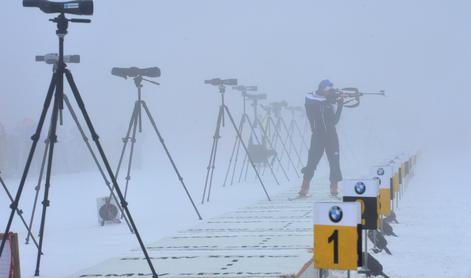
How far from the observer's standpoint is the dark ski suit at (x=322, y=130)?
10438 millimetres

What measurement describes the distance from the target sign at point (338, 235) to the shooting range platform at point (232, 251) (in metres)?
0.39

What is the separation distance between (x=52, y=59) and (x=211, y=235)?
2243mm

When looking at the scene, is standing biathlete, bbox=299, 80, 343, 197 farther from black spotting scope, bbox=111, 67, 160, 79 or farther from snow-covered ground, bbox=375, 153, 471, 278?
black spotting scope, bbox=111, 67, 160, 79

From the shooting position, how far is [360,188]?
518cm

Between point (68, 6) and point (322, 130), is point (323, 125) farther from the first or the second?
point (68, 6)

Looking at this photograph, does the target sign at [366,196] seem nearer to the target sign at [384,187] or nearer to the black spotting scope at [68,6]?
the target sign at [384,187]

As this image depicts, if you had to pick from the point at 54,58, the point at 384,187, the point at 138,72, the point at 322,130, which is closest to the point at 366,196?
the point at 384,187

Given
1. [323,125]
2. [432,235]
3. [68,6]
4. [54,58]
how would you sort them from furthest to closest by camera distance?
[323,125] < [432,235] < [54,58] < [68,6]

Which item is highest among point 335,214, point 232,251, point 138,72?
point 138,72

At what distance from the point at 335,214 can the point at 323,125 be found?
673 centimetres

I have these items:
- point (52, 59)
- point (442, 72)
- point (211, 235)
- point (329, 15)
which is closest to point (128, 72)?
point (52, 59)

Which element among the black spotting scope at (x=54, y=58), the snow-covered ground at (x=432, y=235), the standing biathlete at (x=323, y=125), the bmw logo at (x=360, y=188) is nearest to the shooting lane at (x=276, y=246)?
the bmw logo at (x=360, y=188)

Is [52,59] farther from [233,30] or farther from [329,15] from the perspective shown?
[329,15]

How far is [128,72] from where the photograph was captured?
796 cm
